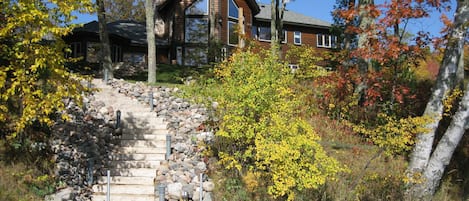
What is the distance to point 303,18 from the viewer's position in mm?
35281

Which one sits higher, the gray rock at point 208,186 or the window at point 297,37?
the window at point 297,37

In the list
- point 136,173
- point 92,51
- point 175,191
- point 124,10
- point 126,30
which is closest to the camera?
point 175,191

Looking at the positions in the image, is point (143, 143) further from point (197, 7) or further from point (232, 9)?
point (232, 9)

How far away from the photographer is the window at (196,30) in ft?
93.2

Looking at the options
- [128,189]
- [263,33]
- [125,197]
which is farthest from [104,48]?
[263,33]

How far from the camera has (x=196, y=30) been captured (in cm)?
2859

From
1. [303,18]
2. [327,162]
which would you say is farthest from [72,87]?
[303,18]

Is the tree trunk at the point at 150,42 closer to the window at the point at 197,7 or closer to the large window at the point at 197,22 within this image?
the large window at the point at 197,22

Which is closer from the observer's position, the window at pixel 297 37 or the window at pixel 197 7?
the window at pixel 197 7

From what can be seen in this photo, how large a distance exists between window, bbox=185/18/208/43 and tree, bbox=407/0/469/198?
20.5m

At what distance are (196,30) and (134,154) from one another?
19.1m

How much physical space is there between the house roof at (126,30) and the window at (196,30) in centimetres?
317

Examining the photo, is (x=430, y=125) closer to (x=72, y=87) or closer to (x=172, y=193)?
(x=172, y=193)

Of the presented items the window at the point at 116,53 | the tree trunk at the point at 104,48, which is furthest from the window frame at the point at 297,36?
the tree trunk at the point at 104,48
